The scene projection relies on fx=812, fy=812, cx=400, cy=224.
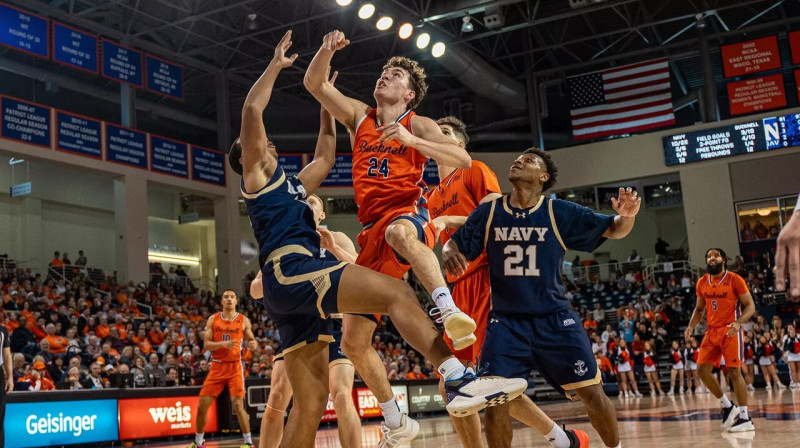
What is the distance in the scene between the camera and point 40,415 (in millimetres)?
12734

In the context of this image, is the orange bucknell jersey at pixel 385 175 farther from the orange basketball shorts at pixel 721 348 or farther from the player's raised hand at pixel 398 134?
the orange basketball shorts at pixel 721 348

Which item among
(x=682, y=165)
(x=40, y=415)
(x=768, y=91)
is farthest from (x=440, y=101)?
(x=40, y=415)

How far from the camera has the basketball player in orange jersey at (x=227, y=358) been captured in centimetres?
1117

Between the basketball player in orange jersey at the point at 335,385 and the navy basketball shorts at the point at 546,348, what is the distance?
123cm

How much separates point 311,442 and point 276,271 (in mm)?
1168

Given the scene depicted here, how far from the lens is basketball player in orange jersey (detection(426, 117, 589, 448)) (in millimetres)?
5617

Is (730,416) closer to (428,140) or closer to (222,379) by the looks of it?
(428,140)

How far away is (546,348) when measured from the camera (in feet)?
17.5

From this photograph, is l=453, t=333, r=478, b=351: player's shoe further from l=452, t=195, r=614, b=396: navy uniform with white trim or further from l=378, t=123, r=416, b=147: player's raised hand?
l=378, t=123, r=416, b=147: player's raised hand

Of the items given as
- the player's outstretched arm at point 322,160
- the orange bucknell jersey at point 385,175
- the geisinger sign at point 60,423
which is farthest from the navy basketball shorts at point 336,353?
the geisinger sign at point 60,423

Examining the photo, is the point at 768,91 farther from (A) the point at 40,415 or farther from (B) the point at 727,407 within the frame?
(A) the point at 40,415

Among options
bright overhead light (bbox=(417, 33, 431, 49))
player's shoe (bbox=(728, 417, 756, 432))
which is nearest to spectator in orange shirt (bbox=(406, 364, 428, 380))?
bright overhead light (bbox=(417, 33, 431, 49))

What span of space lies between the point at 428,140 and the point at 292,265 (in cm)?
133

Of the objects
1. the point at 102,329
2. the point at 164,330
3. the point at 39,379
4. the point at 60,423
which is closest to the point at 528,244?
the point at 60,423
